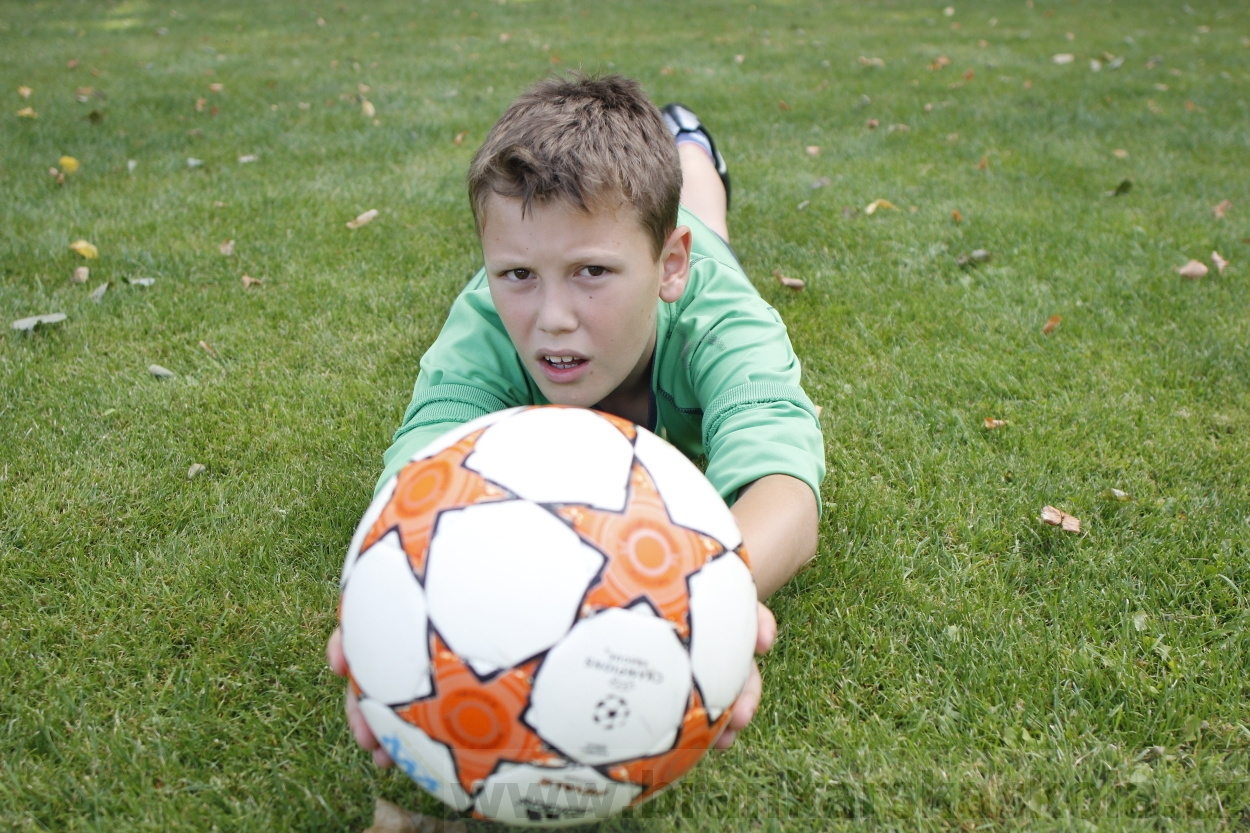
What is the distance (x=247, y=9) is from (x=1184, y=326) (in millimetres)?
12104

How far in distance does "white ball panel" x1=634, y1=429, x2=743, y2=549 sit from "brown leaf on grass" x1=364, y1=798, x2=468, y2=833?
776 mm

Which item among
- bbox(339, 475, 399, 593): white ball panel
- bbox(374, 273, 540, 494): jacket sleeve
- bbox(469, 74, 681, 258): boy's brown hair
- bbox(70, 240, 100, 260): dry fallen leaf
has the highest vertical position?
bbox(469, 74, 681, 258): boy's brown hair

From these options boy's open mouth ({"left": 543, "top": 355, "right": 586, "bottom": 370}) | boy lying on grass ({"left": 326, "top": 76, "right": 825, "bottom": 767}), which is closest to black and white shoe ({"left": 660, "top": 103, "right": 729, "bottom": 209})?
boy lying on grass ({"left": 326, "top": 76, "right": 825, "bottom": 767})

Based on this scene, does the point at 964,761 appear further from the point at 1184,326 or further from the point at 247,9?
the point at 247,9

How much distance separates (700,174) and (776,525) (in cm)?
255

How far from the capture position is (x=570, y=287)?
2.14 m

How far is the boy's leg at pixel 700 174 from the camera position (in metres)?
3.97

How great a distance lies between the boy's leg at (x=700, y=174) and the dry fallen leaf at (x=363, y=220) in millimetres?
1644

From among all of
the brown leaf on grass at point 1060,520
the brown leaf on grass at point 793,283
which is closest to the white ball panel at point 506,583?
the brown leaf on grass at point 1060,520

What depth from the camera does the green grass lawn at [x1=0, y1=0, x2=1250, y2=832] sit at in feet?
6.31

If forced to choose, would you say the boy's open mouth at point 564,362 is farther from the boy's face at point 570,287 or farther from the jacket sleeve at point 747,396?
the jacket sleeve at point 747,396

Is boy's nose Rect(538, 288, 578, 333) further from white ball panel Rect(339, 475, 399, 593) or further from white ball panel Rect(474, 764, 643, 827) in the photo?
white ball panel Rect(474, 764, 643, 827)

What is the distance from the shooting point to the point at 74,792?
1.85 m

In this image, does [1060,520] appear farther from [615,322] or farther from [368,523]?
[368,523]
